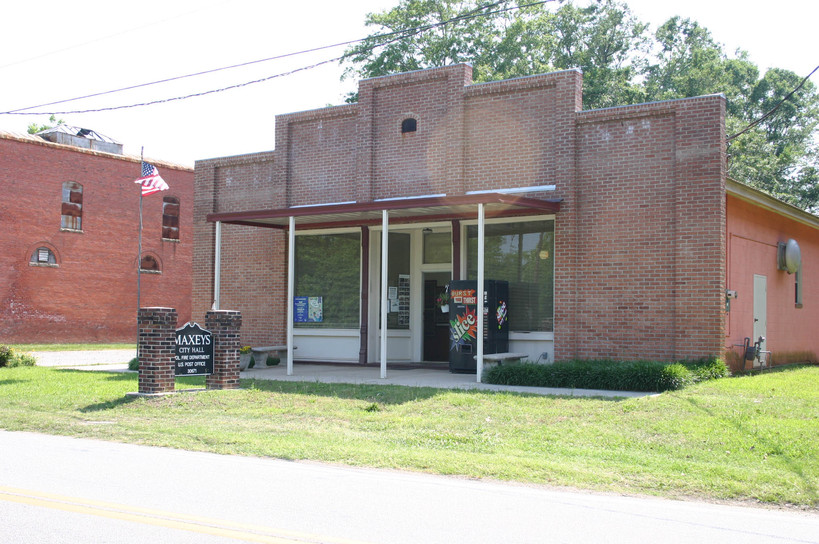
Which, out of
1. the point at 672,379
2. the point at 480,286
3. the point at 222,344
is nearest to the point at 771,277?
the point at 672,379

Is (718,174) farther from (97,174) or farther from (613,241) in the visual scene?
(97,174)

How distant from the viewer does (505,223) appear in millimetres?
17734

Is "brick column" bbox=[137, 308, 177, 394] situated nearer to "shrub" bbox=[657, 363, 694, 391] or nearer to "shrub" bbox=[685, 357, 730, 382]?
"shrub" bbox=[657, 363, 694, 391]

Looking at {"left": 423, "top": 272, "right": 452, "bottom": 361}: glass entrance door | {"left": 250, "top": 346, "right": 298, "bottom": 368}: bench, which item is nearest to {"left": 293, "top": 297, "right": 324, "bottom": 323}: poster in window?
{"left": 250, "top": 346, "right": 298, "bottom": 368}: bench

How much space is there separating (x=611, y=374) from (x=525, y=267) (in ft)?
12.5

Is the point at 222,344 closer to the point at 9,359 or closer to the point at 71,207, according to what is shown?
the point at 9,359

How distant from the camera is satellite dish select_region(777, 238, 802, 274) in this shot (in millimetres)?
19984

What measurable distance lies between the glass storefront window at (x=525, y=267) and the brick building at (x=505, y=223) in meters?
0.03

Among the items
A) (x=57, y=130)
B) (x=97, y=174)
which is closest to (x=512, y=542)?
(x=97, y=174)

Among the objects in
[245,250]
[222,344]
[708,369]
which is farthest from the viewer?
[245,250]

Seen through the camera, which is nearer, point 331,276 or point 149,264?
point 331,276

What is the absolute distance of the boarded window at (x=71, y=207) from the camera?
34719 mm

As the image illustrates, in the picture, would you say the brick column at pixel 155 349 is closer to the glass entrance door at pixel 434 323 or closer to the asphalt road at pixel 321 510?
the asphalt road at pixel 321 510

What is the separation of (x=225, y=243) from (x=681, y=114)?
1183 centimetres
